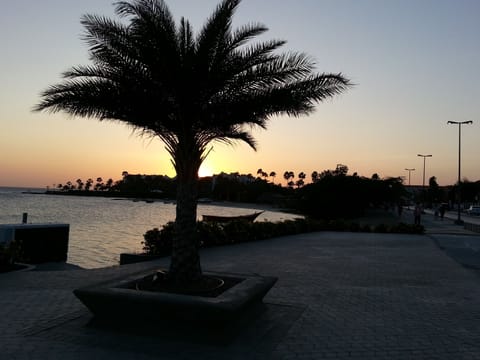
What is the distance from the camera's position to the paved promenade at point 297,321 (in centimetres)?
489

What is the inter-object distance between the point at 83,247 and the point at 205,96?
13.7 metres

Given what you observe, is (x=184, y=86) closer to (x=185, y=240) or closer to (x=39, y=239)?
(x=185, y=240)

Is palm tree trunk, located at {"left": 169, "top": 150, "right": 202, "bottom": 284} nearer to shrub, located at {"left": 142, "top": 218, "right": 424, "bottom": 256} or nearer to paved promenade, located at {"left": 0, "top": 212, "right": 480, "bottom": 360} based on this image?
paved promenade, located at {"left": 0, "top": 212, "right": 480, "bottom": 360}

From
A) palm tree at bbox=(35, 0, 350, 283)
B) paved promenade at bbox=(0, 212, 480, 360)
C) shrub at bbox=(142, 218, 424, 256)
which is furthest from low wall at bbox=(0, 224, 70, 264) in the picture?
palm tree at bbox=(35, 0, 350, 283)

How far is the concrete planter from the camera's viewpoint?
16.7 ft

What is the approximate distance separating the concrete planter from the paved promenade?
19 cm

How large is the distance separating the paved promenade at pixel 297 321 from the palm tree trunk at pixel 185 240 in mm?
1186

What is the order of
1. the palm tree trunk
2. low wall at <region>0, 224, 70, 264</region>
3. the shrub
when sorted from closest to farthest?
1. the palm tree trunk
2. low wall at <region>0, 224, 70, 264</region>
3. the shrub

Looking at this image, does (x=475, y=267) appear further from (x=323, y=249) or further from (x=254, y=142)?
(x=254, y=142)

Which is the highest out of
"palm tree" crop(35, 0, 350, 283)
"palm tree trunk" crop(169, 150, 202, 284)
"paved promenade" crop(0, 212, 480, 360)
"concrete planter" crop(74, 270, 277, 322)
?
"palm tree" crop(35, 0, 350, 283)

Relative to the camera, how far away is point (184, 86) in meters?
6.54

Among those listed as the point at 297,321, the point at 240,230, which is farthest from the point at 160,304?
the point at 240,230

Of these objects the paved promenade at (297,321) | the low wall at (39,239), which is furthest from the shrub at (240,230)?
the low wall at (39,239)

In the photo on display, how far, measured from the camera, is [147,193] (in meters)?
153
